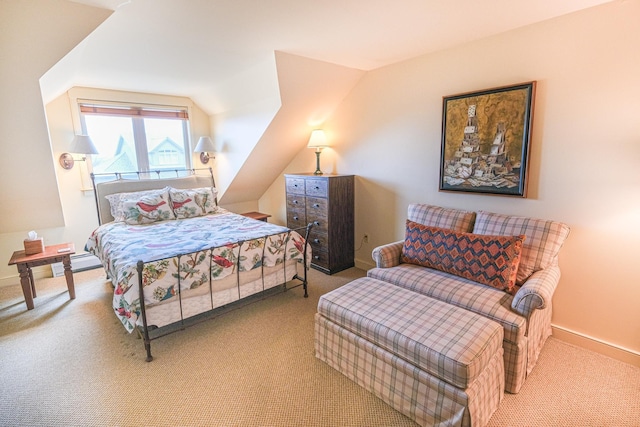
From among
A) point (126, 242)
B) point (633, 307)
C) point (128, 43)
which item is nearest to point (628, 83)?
point (633, 307)

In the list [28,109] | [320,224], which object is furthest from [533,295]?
[28,109]

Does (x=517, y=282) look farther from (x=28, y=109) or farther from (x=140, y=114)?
(x=140, y=114)

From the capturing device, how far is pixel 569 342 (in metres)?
2.46

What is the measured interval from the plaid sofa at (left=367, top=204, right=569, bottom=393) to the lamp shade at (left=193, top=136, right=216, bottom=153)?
3.25 m

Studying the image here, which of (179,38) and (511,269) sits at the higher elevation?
(179,38)

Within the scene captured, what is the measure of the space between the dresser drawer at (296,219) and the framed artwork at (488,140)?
1761 mm

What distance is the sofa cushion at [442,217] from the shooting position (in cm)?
271

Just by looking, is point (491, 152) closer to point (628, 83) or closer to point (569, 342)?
point (628, 83)

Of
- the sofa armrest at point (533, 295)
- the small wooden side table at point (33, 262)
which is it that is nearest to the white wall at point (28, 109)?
the small wooden side table at point (33, 262)

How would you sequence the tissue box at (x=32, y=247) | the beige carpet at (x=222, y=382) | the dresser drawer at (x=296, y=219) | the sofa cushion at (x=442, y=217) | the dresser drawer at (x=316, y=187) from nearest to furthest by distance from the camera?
1. the beige carpet at (x=222, y=382)
2. the sofa cushion at (x=442, y=217)
3. the tissue box at (x=32, y=247)
4. the dresser drawer at (x=316, y=187)
5. the dresser drawer at (x=296, y=219)

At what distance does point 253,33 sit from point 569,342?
3.50m

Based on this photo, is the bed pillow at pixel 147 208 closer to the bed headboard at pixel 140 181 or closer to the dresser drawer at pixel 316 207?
the bed headboard at pixel 140 181

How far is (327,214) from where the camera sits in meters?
3.66

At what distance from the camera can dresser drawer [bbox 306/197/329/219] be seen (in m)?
3.68
